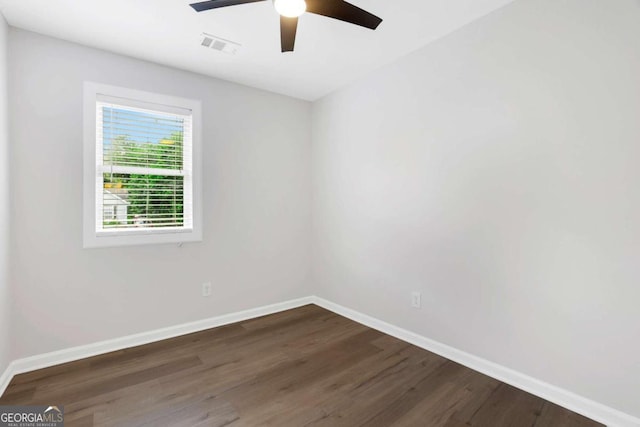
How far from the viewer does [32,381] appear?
2125 millimetres

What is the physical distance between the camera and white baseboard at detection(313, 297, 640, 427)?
5.63 ft

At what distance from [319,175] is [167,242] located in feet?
6.22

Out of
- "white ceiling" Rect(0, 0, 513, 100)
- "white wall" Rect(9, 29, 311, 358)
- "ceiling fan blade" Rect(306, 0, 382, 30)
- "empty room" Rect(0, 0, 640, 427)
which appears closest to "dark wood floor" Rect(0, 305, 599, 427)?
"empty room" Rect(0, 0, 640, 427)

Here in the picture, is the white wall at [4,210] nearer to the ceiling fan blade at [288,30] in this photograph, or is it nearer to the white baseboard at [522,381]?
the ceiling fan blade at [288,30]

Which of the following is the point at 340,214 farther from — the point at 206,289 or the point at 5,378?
the point at 5,378

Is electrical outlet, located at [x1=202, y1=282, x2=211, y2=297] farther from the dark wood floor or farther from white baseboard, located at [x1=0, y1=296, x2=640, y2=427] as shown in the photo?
the dark wood floor

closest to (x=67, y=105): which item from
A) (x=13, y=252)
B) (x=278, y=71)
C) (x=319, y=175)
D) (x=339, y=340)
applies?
(x=13, y=252)

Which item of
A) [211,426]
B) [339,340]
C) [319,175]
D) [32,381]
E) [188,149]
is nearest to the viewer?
[211,426]

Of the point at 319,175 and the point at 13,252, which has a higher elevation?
the point at 319,175

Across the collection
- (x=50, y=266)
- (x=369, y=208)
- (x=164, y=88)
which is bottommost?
(x=50, y=266)

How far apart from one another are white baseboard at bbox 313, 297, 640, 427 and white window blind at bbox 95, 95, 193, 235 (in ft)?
7.74

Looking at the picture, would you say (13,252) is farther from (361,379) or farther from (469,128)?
(469,128)

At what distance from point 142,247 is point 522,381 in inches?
126

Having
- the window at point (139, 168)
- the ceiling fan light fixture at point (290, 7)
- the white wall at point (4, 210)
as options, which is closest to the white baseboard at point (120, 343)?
the white wall at point (4, 210)
